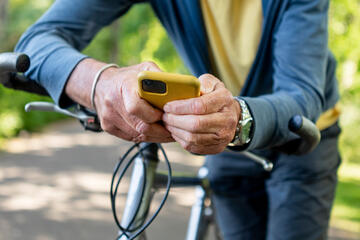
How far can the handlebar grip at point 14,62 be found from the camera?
132 centimetres

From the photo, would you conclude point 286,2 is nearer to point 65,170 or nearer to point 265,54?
point 265,54

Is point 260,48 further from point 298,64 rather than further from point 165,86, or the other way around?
point 165,86

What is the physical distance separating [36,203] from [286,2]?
5.21 meters

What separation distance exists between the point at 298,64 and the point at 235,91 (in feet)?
1.45

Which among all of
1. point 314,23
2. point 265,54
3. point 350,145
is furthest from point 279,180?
point 350,145

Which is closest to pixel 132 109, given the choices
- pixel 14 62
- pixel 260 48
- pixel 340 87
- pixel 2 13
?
pixel 14 62

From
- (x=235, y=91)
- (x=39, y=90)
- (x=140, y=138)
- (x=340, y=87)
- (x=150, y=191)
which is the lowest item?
(x=340, y=87)

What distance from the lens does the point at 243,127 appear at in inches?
47.1

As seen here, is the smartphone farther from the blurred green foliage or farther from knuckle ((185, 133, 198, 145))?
the blurred green foliage

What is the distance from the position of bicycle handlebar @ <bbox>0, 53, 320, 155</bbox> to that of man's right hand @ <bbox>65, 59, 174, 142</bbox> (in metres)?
0.16

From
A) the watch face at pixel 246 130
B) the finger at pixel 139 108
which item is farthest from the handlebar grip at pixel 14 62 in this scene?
the watch face at pixel 246 130

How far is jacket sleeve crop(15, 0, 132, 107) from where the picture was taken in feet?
4.54

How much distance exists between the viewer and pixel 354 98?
21.8 feet

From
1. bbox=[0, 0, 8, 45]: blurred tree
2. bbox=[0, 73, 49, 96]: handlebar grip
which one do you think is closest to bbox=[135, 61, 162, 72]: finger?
bbox=[0, 73, 49, 96]: handlebar grip
